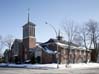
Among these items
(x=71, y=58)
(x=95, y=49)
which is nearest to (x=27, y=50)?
(x=71, y=58)

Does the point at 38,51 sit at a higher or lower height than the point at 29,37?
lower

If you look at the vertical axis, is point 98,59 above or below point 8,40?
below

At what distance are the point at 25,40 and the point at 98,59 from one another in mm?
33461

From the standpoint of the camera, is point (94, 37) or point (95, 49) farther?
point (95, 49)

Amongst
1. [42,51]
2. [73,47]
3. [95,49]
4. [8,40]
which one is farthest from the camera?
[8,40]

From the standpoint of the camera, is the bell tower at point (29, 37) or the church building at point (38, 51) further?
the bell tower at point (29, 37)

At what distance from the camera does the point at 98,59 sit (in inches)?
3538

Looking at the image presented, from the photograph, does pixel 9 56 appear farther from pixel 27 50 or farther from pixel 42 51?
pixel 42 51

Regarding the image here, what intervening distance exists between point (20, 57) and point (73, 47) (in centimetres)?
1773

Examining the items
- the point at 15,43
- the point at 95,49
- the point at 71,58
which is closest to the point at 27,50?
the point at 15,43

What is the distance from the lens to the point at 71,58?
2918 inches

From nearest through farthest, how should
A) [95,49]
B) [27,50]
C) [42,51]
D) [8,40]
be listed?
[42,51] < [27,50] < [95,49] < [8,40]

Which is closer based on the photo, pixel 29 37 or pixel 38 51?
pixel 38 51

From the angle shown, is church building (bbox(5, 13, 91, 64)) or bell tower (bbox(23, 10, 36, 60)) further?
bell tower (bbox(23, 10, 36, 60))
